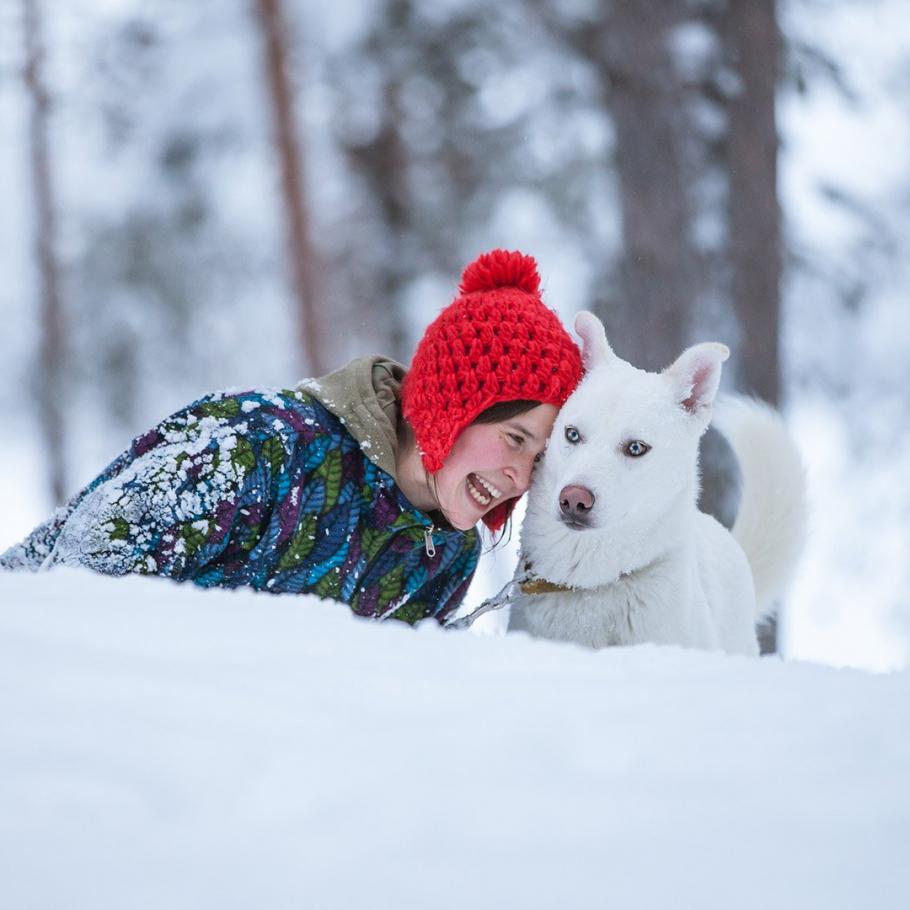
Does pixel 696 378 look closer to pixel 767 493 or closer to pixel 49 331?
pixel 767 493

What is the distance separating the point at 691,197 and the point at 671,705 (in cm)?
412

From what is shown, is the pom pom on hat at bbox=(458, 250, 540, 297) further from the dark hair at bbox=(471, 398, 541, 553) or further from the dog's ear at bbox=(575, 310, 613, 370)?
the dark hair at bbox=(471, 398, 541, 553)

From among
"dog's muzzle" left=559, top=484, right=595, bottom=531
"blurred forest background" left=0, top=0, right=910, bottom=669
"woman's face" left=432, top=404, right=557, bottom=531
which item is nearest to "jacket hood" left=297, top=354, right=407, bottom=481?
"woman's face" left=432, top=404, right=557, bottom=531

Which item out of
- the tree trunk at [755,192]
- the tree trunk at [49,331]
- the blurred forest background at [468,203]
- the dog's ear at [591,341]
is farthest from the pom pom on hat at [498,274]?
the tree trunk at [49,331]

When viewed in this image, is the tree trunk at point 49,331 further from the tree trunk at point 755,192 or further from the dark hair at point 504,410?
the dark hair at point 504,410

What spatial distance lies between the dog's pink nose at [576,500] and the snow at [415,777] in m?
0.93

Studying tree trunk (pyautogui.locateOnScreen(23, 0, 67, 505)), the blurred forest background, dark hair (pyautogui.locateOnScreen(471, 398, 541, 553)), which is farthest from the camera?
tree trunk (pyautogui.locateOnScreen(23, 0, 67, 505))

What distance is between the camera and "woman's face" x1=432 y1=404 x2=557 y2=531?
8.63ft

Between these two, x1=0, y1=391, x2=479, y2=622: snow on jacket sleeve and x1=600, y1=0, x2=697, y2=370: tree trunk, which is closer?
x1=0, y1=391, x2=479, y2=622: snow on jacket sleeve

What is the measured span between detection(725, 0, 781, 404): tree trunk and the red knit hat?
2.64 m

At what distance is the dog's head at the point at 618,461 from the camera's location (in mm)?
2479

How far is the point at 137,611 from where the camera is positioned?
150 cm

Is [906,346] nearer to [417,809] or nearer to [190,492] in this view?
[190,492]

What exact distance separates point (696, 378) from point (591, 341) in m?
0.32
